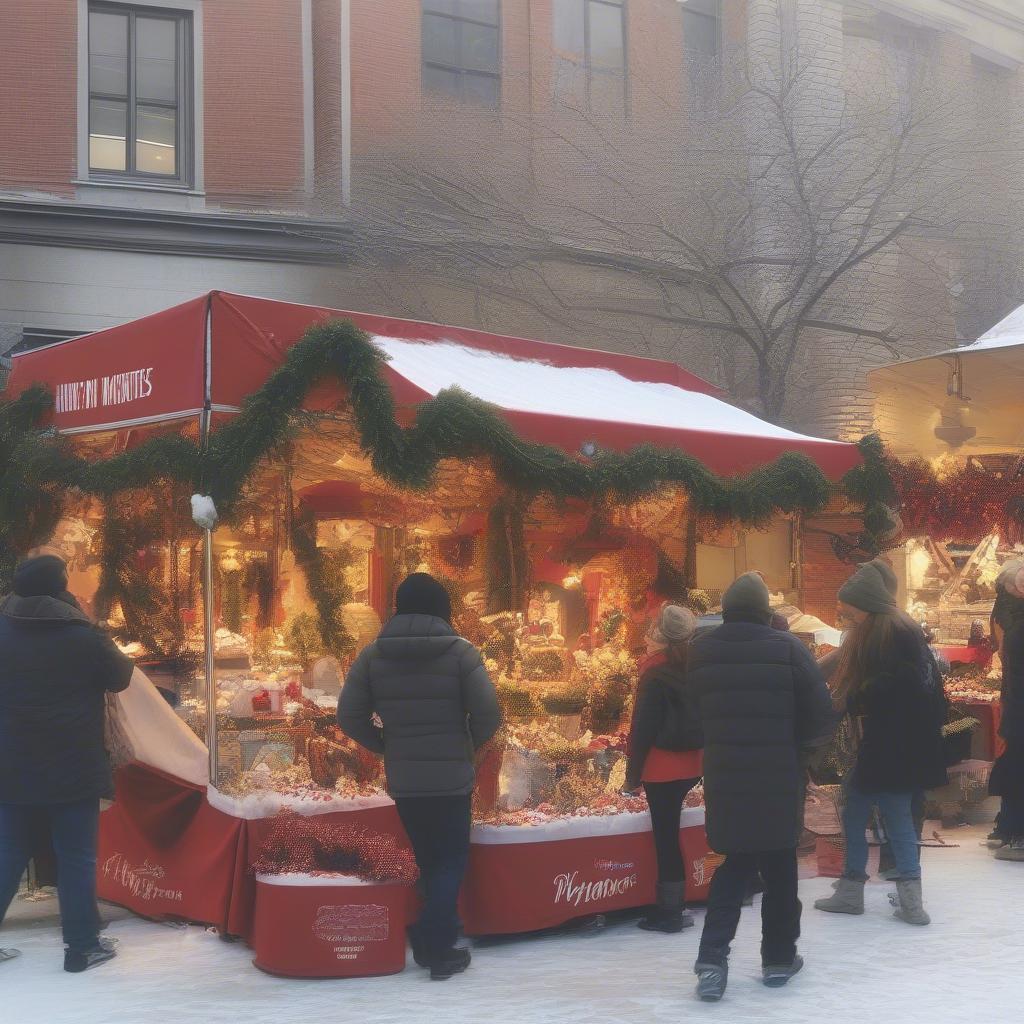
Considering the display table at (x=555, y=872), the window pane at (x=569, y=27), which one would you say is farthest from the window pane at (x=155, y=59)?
the display table at (x=555, y=872)

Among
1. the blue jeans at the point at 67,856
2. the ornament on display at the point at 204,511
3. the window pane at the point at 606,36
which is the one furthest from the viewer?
the window pane at the point at 606,36

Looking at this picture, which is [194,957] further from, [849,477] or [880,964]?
[849,477]

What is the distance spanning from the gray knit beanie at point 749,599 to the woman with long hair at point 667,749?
3.14 ft

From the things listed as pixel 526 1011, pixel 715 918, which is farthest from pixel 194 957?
pixel 715 918

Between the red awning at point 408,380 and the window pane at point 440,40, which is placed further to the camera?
the window pane at point 440,40

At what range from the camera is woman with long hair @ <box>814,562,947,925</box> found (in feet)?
21.2

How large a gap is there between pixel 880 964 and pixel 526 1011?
1.74m

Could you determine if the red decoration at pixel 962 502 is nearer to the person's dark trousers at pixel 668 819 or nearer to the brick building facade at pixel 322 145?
the person's dark trousers at pixel 668 819

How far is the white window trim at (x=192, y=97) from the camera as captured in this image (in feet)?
47.6

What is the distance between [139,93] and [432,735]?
11583mm

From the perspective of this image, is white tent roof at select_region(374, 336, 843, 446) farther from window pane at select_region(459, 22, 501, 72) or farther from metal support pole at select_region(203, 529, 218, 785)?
window pane at select_region(459, 22, 501, 72)

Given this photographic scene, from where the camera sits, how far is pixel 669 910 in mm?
6586

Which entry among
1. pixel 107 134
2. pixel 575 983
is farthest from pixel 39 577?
pixel 107 134

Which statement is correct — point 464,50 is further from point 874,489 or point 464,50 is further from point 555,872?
point 555,872
